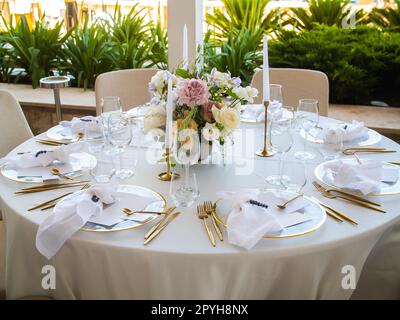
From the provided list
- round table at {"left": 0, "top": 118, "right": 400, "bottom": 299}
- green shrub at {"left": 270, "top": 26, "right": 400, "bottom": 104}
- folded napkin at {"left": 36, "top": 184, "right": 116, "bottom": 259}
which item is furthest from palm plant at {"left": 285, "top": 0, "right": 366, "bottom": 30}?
folded napkin at {"left": 36, "top": 184, "right": 116, "bottom": 259}

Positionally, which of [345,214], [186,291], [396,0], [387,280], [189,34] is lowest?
[387,280]

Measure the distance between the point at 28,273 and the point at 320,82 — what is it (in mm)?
1787

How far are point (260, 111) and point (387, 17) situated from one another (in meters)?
2.07

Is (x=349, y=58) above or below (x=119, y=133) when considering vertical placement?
above

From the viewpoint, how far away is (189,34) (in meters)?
3.10

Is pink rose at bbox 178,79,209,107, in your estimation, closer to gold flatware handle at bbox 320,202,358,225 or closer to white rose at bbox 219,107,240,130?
white rose at bbox 219,107,240,130

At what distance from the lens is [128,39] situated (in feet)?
13.1

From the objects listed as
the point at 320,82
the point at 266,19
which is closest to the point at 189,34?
the point at 320,82

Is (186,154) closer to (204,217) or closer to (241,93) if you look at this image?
(204,217)

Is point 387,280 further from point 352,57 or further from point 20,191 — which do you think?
point 352,57

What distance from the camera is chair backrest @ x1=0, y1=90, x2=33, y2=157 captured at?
7.29 ft

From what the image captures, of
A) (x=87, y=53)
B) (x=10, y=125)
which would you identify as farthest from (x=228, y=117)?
(x=87, y=53)

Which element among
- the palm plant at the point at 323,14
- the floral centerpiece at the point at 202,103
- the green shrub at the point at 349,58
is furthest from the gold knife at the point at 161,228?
the palm plant at the point at 323,14

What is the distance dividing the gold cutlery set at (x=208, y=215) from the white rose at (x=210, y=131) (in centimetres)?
23
